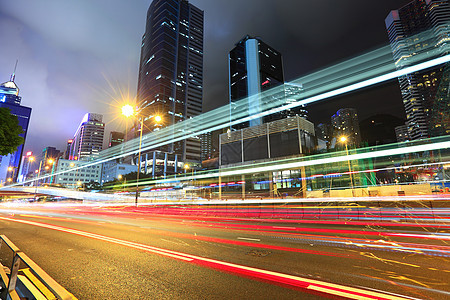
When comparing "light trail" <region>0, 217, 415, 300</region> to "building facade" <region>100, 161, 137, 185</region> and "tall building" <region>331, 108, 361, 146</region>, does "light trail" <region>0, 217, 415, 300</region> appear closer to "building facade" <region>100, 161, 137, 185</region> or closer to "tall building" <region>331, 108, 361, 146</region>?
"building facade" <region>100, 161, 137, 185</region>

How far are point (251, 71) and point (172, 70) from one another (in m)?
76.0

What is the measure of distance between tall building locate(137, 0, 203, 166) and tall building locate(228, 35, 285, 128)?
53784 mm

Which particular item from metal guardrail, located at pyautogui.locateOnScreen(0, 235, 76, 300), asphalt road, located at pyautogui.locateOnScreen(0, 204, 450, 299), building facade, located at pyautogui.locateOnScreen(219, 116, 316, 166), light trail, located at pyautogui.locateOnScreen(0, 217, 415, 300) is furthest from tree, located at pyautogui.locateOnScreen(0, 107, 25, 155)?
building facade, located at pyautogui.locateOnScreen(219, 116, 316, 166)

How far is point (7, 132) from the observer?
49.4ft

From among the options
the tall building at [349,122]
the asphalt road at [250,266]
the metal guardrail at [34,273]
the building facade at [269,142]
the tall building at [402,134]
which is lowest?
the asphalt road at [250,266]

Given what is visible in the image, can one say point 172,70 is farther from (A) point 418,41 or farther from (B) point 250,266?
(B) point 250,266

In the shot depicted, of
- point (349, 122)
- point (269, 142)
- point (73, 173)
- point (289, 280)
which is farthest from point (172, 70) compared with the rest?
point (289, 280)

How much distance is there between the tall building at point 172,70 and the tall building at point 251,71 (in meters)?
53.8

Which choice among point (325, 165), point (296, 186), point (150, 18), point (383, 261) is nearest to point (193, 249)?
point (383, 261)

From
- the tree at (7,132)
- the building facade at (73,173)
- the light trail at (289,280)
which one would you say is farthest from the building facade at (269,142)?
the building facade at (73,173)

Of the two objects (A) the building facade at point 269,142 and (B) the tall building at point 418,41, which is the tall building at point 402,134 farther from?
(A) the building facade at point 269,142

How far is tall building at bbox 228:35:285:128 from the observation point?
120938mm

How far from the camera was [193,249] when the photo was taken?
23.3 feet

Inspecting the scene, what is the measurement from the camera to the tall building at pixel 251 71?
121 m
